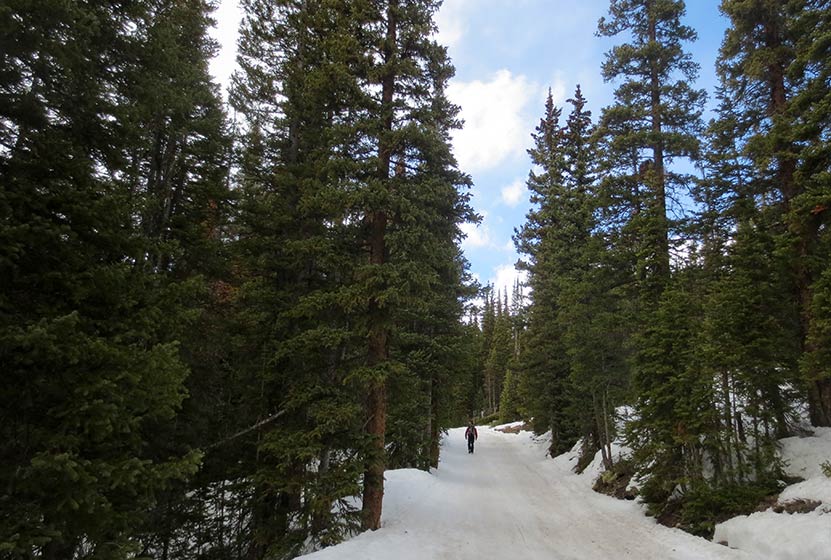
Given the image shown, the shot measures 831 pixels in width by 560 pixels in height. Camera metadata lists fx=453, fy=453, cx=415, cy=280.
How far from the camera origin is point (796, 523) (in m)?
7.38

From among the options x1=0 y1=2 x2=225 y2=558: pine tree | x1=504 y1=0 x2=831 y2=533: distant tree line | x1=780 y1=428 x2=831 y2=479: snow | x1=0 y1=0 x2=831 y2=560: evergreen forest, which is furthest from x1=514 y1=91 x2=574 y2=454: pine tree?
x1=0 y1=2 x2=225 y2=558: pine tree

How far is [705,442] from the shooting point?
10.4 m

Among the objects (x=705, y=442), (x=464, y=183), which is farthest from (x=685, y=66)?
(x=705, y=442)

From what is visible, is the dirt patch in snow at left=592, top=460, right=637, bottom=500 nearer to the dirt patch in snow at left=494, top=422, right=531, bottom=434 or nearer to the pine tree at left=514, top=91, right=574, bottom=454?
the pine tree at left=514, top=91, right=574, bottom=454

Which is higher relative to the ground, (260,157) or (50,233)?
(260,157)

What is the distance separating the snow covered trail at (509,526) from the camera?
8.35 m

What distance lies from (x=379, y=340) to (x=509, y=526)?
5.37m

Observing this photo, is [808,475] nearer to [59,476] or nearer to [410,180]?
[410,180]

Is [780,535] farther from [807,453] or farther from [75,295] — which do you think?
[75,295]

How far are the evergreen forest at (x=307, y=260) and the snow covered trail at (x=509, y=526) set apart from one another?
1.00m

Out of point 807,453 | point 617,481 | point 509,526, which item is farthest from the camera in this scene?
point 617,481

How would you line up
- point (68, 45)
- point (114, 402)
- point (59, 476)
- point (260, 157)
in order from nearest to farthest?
point (59, 476) → point (114, 402) → point (68, 45) → point (260, 157)

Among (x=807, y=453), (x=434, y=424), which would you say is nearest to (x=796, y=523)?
(x=807, y=453)

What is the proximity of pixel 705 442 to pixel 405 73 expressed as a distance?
1115 centimetres
